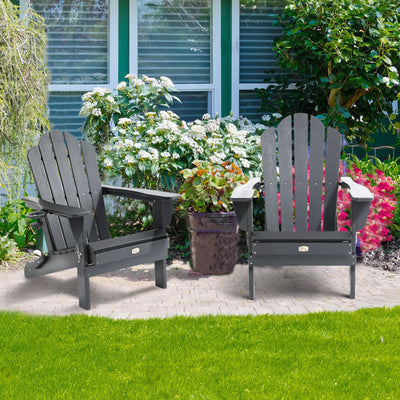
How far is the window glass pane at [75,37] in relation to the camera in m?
5.43

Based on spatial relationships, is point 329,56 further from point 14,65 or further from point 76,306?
point 76,306

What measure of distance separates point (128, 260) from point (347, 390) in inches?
62.6

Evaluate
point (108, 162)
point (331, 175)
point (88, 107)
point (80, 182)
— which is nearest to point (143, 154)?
point (108, 162)

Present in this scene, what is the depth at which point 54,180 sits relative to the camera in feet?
12.2

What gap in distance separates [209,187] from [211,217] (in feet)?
0.67

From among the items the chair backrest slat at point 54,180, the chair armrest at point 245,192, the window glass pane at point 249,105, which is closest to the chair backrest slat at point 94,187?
the chair backrest slat at point 54,180

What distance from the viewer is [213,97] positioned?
224 inches

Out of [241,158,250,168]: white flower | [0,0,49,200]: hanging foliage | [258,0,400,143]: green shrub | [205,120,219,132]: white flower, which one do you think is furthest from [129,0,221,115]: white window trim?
[241,158,250,168]: white flower

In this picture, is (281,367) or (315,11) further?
(315,11)

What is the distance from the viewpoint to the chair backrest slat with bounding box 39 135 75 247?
3709mm

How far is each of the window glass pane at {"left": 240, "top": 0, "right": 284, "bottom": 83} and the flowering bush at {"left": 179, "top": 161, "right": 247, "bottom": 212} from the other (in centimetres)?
195

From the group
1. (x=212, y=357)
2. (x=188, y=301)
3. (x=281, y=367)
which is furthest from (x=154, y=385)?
(x=188, y=301)

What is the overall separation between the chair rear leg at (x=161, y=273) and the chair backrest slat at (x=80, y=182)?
485 millimetres

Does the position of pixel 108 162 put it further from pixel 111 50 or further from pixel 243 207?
pixel 111 50
